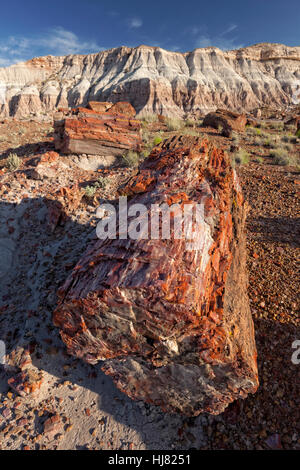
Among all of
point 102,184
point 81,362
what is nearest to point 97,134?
point 102,184

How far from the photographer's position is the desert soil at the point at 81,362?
2621 millimetres

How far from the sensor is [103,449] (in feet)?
8.44

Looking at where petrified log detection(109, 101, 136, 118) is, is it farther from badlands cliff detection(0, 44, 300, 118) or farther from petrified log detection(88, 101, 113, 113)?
badlands cliff detection(0, 44, 300, 118)

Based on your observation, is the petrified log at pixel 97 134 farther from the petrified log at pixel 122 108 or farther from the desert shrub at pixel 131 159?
the petrified log at pixel 122 108

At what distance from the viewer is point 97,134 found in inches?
314

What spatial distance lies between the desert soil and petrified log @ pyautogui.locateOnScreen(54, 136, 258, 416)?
1.18 feet

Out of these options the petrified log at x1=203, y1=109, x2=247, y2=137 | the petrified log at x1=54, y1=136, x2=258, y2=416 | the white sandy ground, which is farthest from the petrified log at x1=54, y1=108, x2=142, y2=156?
the petrified log at x1=54, y1=136, x2=258, y2=416

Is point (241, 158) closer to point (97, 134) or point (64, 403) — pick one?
point (97, 134)

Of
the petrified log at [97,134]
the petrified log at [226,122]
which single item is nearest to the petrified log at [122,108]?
the petrified log at [226,122]

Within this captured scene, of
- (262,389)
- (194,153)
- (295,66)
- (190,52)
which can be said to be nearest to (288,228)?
(194,153)

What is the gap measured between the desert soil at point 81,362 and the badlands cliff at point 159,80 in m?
28.3

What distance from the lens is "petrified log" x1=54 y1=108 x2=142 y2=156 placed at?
25.5ft

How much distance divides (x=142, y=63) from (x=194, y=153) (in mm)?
39761
